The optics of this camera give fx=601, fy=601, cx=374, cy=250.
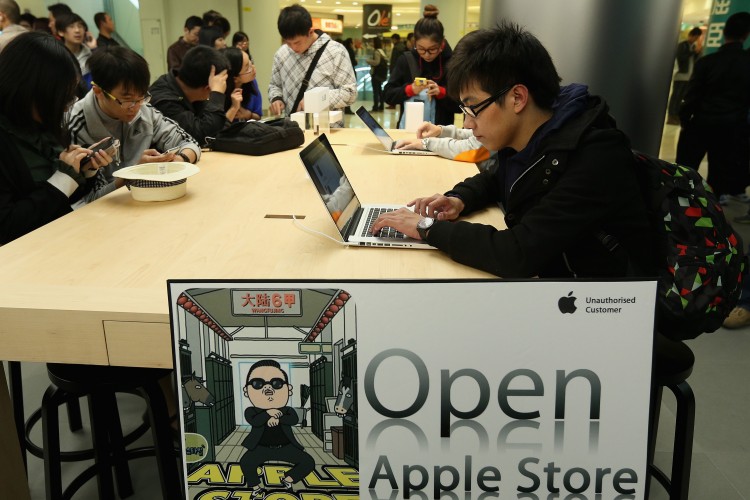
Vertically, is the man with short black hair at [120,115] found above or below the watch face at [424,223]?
above

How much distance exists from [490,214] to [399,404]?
3.53ft

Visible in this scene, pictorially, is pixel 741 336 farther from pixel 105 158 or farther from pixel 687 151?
pixel 105 158

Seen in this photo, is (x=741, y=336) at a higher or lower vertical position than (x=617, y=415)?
lower

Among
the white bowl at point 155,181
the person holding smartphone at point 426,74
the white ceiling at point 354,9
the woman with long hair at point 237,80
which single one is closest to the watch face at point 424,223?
the white bowl at point 155,181

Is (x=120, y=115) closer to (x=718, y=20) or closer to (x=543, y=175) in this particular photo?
(x=543, y=175)

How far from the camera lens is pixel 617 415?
82 centimetres

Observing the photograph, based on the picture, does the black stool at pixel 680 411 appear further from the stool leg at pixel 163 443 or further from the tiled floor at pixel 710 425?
the stool leg at pixel 163 443

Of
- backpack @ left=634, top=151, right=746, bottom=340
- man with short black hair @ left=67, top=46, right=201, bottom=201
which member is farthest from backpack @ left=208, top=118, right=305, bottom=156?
backpack @ left=634, top=151, right=746, bottom=340

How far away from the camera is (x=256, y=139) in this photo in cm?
269

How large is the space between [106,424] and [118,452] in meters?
0.09

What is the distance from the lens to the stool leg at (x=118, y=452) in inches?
66.5

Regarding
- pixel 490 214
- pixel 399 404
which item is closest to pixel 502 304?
pixel 399 404

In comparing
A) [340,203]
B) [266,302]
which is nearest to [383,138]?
[340,203]

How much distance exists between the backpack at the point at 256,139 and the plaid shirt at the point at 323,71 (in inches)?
35.4
